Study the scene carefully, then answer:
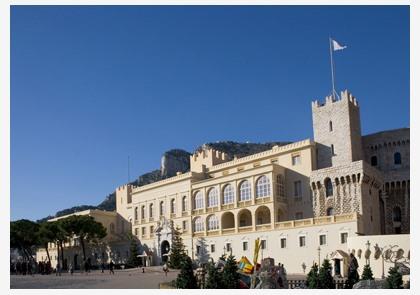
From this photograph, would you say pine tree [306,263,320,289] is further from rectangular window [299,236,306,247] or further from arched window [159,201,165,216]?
arched window [159,201,165,216]

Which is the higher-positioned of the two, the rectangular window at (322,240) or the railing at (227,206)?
the railing at (227,206)

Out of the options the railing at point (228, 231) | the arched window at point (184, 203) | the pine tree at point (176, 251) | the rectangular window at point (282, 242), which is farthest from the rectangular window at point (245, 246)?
the arched window at point (184, 203)

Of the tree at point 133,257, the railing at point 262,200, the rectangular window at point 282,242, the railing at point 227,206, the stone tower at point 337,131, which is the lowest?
the tree at point 133,257

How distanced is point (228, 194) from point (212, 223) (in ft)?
12.8

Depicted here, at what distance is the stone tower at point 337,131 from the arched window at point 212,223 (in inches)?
501

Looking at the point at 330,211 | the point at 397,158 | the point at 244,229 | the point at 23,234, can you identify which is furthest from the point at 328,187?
the point at 23,234

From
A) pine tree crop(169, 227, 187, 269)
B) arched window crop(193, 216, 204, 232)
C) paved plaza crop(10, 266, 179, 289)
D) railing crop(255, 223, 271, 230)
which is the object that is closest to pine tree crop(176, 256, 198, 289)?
paved plaza crop(10, 266, 179, 289)

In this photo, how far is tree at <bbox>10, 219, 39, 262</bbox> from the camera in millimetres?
68725

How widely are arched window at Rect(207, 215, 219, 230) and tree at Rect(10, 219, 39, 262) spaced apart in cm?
2404

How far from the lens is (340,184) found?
50.7 metres

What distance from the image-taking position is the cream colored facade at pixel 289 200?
49.2 m

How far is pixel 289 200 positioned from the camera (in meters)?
55.8

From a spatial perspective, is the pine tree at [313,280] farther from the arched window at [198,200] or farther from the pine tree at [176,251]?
the arched window at [198,200]

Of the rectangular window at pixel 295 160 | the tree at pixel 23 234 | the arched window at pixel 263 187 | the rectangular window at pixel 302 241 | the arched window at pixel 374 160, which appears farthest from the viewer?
the tree at pixel 23 234
